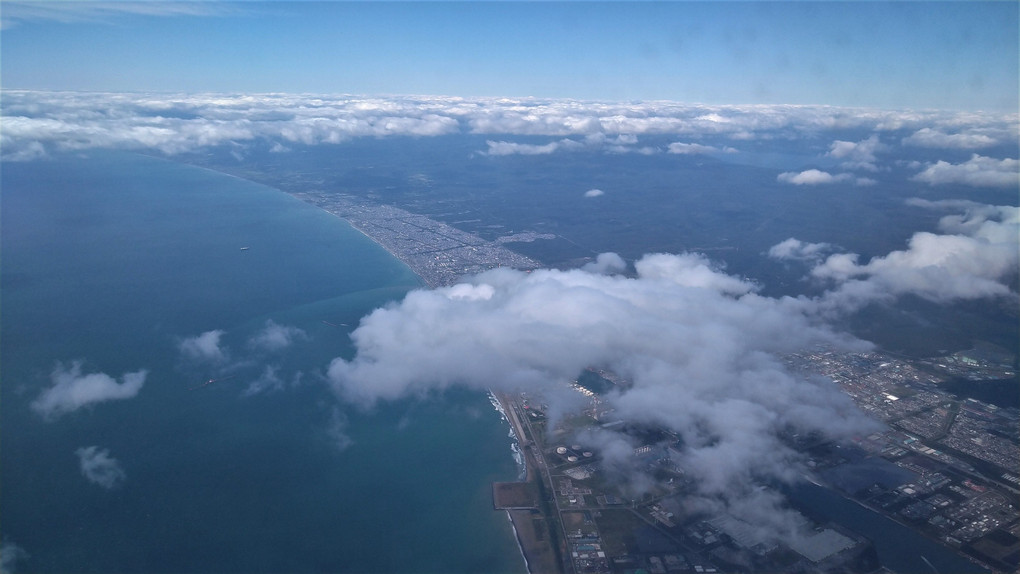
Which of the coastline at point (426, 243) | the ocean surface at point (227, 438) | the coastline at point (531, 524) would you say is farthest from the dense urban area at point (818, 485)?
the coastline at point (426, 243)

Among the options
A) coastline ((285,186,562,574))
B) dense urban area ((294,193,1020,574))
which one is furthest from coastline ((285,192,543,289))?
dense urban area ((294,193,1020,574))

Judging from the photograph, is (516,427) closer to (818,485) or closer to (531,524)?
(531,524)

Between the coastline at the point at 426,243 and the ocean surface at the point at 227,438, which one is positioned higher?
the coastline at the point at 426,243

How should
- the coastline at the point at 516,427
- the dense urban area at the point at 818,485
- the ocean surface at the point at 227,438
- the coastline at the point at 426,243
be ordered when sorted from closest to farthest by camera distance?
the dense urban area at the point at 818,485 → the coastline at the point at 516,427 → the ocean surface at the point at 227,438 → the coastline at the point at 426,243

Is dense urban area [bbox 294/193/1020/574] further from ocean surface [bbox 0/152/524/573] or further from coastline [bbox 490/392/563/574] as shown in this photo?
A: ocean surface [bbox 0/152/524/573]

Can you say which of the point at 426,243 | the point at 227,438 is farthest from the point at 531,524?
the point at 426,243

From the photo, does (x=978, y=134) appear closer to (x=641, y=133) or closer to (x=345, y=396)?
(x=641, y=133)

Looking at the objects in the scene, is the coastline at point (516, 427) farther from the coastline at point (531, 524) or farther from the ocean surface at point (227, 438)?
the ocean surface at point (227, 438)

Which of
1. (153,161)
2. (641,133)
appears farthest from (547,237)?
(641,133)
